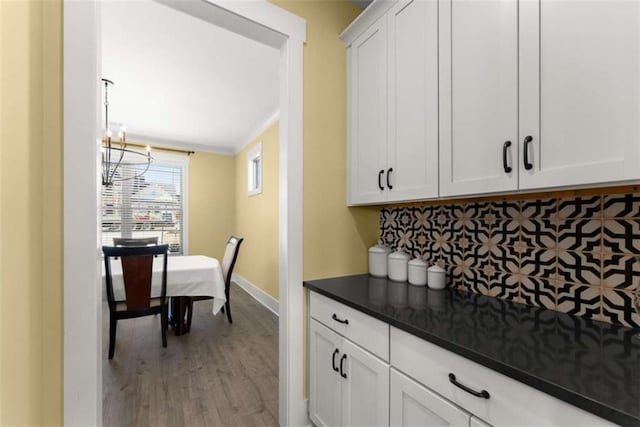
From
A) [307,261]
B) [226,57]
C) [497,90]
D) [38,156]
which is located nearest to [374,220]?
[307,261]

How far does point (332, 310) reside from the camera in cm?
138

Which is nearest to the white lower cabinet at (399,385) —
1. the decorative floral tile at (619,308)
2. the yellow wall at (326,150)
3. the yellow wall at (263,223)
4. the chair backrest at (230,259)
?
the yellow wall at (326,150)

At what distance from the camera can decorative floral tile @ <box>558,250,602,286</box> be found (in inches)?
39.3

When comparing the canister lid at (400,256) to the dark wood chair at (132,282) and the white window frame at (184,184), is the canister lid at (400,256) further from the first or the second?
the white window frame at (184,184)

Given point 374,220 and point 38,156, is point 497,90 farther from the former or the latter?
point 38,156

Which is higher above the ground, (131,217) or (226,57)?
(226,57)

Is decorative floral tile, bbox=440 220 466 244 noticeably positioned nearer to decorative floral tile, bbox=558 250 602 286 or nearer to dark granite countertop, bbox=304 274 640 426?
dark granite countertop, bbox=304 274 640 426

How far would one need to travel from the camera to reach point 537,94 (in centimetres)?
90

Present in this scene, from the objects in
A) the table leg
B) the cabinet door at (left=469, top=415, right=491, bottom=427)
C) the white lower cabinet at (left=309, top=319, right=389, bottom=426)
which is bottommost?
the table leg

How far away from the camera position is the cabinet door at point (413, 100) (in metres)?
1.24

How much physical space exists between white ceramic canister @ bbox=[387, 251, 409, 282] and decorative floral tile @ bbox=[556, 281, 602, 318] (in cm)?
68

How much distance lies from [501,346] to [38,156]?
161 cm

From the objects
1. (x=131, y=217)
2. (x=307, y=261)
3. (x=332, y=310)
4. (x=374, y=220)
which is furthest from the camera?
(x=131, y=217)

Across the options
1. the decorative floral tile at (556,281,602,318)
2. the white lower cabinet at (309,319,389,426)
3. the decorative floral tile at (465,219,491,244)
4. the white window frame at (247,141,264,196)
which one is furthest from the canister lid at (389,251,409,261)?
the white window frame at (247,141,264,196)
